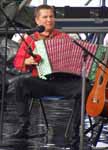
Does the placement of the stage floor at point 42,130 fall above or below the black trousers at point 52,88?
below

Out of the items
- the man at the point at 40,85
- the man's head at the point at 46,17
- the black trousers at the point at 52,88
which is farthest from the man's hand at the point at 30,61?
the man's head at the point at 46,17

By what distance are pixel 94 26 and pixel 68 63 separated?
3150 millimetres

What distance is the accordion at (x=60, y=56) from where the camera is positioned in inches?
217

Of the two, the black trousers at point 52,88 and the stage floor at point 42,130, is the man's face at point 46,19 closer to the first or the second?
the black trousers at point 52,88

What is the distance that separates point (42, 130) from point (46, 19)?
133 cm

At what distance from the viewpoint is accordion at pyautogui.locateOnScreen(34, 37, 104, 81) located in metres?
5.52

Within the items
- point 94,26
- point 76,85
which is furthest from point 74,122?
point 94,26

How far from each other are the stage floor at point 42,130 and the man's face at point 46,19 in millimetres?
1074

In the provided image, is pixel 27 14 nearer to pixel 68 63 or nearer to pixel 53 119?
pixel 53 119

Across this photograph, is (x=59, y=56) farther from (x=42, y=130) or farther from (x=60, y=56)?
(x=42, y=130)

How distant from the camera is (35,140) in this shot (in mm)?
6113

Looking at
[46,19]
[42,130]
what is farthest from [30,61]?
[42,130]

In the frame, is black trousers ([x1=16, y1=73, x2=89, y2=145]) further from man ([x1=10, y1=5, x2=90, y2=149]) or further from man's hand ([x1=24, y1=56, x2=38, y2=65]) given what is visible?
man's hand ([x1=24, y1=56, x2=38, y2=65])

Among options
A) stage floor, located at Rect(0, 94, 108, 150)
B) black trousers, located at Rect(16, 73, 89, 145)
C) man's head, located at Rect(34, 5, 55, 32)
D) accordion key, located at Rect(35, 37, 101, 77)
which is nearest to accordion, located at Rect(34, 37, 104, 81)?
accordion key, located at Rect(35, 37, 101, 77)
